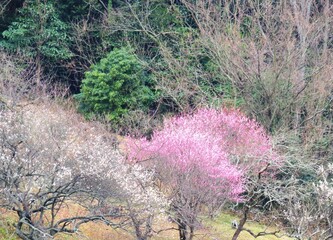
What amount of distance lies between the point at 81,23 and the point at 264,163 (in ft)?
44.5

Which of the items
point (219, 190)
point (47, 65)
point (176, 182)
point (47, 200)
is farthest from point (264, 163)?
point (47, 65)

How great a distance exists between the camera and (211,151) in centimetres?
1315

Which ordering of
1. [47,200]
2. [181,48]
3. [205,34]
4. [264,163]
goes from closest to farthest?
[47,200] < [264,163] < [205,34] < [181,48]

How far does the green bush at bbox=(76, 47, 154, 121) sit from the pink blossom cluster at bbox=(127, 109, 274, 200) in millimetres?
6542

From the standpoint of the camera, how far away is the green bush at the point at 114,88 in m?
22.4

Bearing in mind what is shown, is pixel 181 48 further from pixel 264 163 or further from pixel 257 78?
pixel 264 163

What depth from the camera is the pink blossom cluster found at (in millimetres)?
12727

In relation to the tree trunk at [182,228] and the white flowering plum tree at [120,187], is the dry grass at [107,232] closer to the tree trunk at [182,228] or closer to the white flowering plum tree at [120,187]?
the tree trunk at [182,228]

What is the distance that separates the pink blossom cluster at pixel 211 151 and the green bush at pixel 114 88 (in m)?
6.54

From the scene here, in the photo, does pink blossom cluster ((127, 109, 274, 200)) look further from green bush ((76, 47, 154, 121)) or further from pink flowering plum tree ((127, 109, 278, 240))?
green bush ((76, 47, 154, 121))

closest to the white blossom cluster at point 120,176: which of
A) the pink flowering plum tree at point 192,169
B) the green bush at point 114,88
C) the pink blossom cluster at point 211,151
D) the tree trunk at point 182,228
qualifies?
the pink flowering plum tree at point 192,169

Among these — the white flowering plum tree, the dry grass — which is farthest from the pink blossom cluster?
the dry grass

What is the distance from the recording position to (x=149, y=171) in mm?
12781

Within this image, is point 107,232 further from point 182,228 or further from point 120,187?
point 120,187
